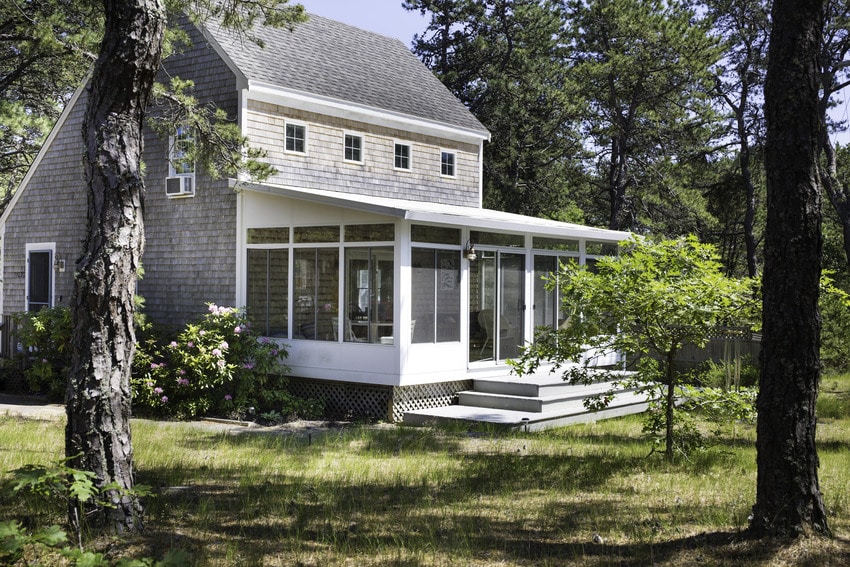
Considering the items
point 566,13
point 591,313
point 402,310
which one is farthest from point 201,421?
point 566,13

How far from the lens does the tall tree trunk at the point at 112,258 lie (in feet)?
19.3

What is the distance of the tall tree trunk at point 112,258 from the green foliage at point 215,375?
6.54 metres

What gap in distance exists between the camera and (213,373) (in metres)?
12.6

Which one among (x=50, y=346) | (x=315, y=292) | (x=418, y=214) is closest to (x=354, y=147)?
(x=315, y=292)

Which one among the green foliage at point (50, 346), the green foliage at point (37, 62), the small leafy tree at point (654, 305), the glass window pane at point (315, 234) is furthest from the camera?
the green foliage at point (50, 346)

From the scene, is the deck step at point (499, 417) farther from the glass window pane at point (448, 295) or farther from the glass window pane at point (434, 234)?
the glass window pane at point (434, 234)

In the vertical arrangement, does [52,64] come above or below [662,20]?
below

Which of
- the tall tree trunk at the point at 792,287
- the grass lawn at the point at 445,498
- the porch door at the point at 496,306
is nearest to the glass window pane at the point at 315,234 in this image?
the porch door at the point at 496,306

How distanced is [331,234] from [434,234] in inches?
62.4

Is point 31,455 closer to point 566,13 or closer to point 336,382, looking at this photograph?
point 336,382

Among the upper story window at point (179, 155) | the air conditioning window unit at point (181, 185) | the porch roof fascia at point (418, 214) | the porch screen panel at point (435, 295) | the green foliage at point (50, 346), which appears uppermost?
the upper story window at point (179, 155)

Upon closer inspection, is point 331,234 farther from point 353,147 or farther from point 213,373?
point 353,147

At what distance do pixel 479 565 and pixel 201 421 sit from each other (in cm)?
789

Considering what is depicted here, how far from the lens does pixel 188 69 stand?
1541 cm
